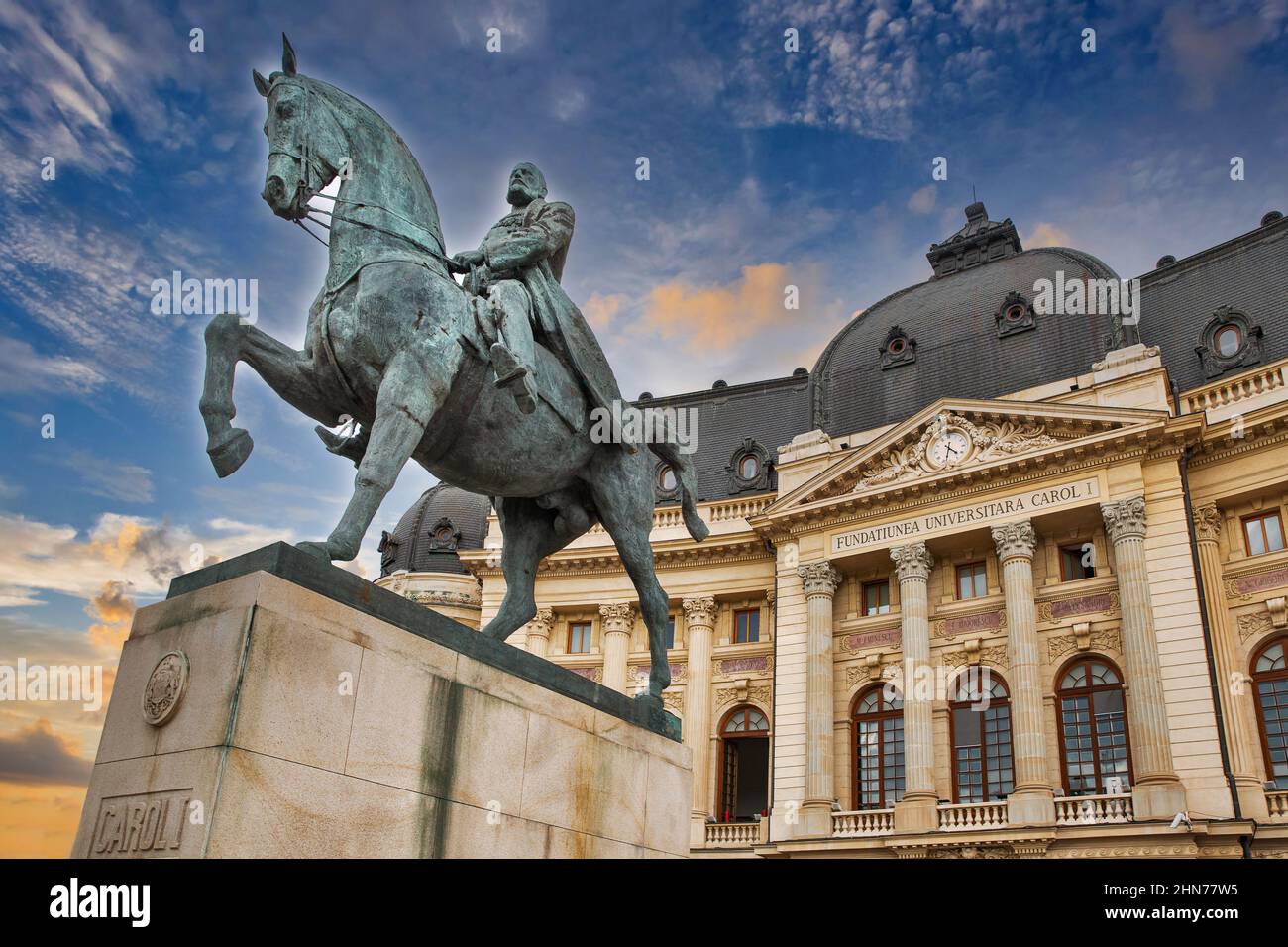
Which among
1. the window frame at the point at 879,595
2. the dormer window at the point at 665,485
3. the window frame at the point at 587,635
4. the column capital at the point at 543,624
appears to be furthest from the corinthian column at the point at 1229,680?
the column capital at the point at 543,624

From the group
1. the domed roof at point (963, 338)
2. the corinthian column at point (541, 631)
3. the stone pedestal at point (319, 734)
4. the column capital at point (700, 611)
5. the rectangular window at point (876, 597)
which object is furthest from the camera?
the corinthian column at point (541, 631)

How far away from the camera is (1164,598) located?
3091 centimetres

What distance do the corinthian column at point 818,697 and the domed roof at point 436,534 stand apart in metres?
18.6

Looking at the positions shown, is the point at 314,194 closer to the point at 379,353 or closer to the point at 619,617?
the point at 379,353

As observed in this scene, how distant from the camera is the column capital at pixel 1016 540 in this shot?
1320 inches

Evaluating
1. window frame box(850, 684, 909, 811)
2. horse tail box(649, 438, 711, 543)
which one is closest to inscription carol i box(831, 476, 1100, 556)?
window frame box(850, 684, 909, 811)

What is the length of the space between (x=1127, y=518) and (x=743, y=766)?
1777 cm

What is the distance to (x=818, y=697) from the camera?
36.1 m

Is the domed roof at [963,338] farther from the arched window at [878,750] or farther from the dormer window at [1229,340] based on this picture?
the arched window at [878,750]

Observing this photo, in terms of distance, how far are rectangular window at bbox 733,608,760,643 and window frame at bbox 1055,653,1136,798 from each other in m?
11.9

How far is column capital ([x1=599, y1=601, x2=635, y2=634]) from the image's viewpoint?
4212 centimetres
